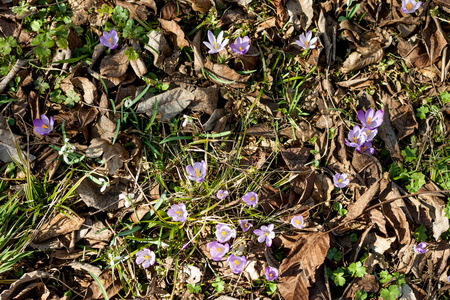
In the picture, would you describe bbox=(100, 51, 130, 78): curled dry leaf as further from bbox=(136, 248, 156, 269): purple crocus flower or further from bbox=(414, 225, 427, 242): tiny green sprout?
bbox=(414, 225, 427, 242): tiny green sprout

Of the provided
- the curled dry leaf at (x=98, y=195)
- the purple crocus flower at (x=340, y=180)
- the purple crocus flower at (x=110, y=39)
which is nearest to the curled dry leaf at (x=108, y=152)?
the curled dry leaf at (x=98, y=195)

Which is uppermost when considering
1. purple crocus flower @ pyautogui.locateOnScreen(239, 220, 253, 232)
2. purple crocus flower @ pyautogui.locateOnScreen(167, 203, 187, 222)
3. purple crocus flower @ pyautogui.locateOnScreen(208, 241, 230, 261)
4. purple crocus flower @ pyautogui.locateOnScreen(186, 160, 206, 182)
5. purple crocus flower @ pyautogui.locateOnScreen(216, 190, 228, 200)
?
purple crocus flower @ pyautogui.locateOnScreen(186, 160, 206, 182)

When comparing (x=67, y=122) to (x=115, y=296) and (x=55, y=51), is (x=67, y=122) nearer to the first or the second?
(x=55, y=51)

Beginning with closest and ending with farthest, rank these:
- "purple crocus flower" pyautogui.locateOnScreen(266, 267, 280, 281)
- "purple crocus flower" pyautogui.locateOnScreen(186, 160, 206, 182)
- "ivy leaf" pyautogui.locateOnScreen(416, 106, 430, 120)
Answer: "purple crocus flower" pyautogui.locateOnScreen(266, 267, 280, 281) → "purple crocus flower" pyautogui.locateOnScreen(186, 160, 206, 182) → "ivy leaf" pyautogui.locateOnScreen(416, 106, 430, 120)

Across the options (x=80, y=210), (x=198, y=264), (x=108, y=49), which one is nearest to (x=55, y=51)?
(x=108, y=49)

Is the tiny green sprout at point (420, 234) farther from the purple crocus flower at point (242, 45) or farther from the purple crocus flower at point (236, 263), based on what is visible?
the purple crocus flower at point (242, 45)

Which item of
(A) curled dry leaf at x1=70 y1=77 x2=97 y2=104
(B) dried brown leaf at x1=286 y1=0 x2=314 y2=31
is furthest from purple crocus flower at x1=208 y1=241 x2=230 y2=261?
(B) dried brown leaf at x1=286 y1=0 x2=314 y2=31

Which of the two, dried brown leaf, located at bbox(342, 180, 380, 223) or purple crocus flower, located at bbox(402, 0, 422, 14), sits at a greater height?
purple crocus flower, located at bbox(402, 0, 422, 14)
